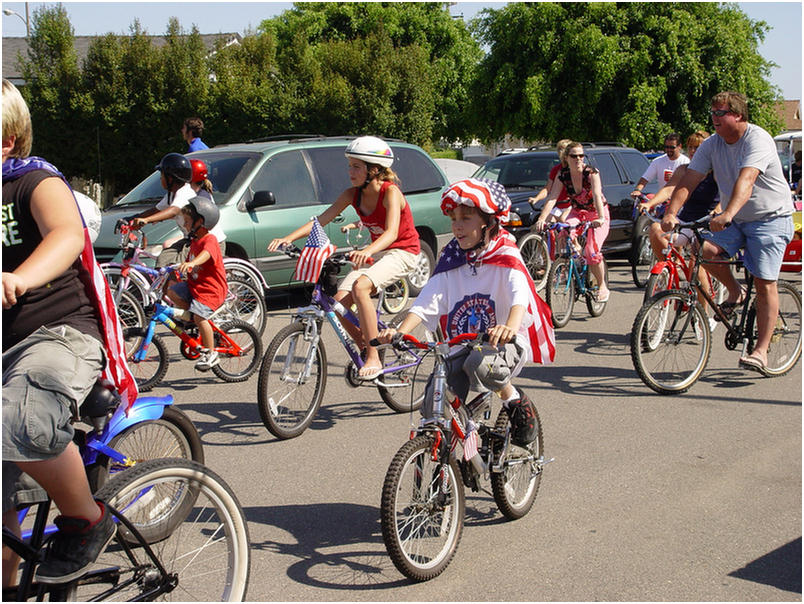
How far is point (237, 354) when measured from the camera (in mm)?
7520

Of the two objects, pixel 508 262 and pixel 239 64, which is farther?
pixel 239 64

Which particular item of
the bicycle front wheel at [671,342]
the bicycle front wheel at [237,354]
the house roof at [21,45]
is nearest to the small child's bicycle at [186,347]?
the bicycle front wheel at [237,354]

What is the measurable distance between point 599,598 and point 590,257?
6.25 m

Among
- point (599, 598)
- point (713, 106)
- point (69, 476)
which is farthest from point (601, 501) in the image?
point (713, 106)

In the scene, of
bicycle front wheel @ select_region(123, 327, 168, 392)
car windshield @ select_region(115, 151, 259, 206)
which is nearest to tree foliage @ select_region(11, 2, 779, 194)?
car windshield @ select_region(115, 151, 259, 206)

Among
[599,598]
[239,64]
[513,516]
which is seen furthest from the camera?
[239,64]

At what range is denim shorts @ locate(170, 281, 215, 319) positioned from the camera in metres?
7.31

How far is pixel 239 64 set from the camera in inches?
926

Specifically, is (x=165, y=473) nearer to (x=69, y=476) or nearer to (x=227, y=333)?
(x=69, y=476)

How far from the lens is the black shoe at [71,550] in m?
2.86

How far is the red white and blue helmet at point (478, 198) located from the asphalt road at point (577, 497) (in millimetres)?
1534

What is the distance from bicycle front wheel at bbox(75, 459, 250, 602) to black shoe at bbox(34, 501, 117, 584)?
0.25 feet

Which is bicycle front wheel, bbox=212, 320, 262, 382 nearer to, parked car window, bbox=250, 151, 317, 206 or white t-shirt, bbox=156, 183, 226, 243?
white t-shirt, bbox=156, 183, 226, 243

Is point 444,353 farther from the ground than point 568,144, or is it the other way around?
point 568,144
